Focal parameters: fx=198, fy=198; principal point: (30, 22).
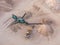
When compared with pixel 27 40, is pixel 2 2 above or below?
above

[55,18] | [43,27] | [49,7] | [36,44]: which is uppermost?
[49,7]

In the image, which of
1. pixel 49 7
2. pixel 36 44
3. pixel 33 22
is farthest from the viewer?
pixel 49 7

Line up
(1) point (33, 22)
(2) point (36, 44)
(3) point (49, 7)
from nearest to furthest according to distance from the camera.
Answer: (2) point (36, 44) < (1) point (33, 22) < (3) point (49, 7)

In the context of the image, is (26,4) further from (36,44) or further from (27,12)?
(36,44)

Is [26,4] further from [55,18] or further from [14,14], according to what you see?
[55,18]

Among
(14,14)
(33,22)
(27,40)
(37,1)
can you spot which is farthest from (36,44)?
(37,1)

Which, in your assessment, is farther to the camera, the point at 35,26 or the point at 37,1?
the point at 37,1
